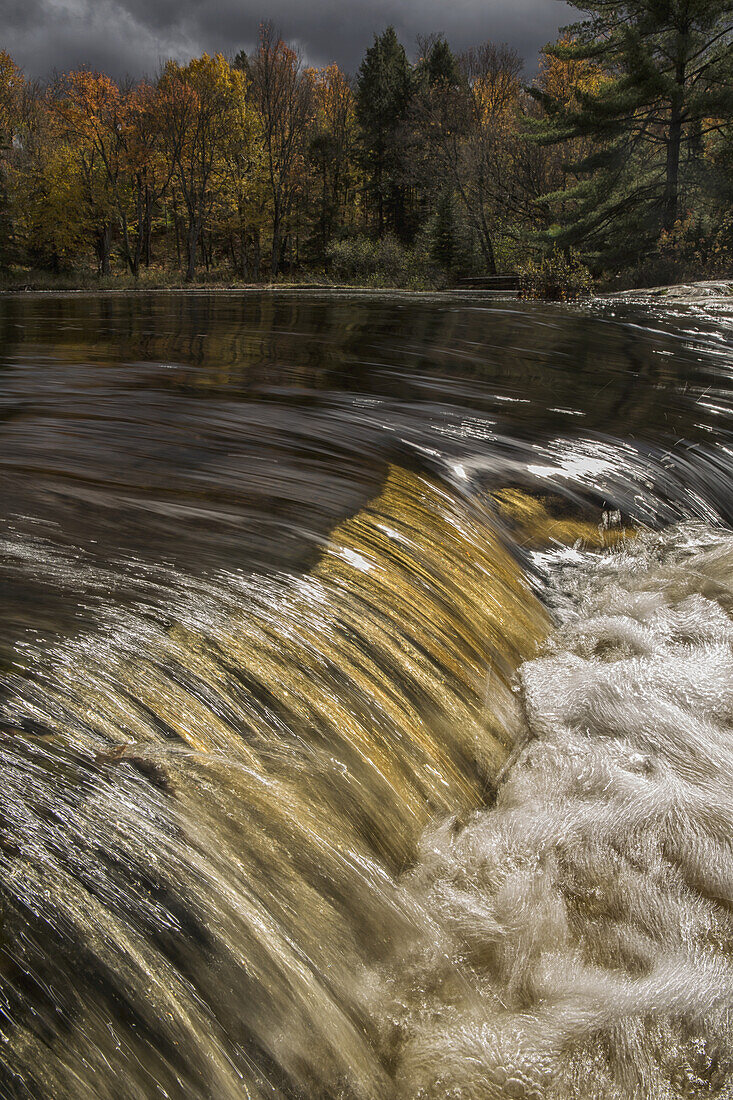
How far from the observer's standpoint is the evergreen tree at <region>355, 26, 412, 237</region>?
39875mm

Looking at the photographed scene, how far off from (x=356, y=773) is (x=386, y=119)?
156ft

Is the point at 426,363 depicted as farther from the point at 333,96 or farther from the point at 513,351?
the point at 333,96

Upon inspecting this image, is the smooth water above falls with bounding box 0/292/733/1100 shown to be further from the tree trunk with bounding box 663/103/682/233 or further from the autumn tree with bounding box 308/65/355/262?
the autumn tree with bounding box 308/65/355/262

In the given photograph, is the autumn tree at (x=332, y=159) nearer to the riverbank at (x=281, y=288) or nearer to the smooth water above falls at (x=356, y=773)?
the riverbank at (x=281, y=288)

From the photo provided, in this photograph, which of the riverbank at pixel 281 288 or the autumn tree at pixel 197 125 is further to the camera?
the autumn tree at pixel 197 125

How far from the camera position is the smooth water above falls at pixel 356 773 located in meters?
1.42

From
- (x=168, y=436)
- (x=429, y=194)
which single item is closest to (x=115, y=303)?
(x=168, y=436)

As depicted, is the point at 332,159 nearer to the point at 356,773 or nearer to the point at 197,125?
the point at 197,125

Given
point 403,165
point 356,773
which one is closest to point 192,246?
point 403,165

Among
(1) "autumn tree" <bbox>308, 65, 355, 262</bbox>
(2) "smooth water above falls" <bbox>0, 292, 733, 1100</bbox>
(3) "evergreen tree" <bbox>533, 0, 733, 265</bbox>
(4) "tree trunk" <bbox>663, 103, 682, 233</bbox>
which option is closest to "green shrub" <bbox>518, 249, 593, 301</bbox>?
(3) "evergreen tree" <bbox>533, 0, 733, 265</bbox>

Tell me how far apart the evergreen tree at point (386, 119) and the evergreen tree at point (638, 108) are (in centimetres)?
1798

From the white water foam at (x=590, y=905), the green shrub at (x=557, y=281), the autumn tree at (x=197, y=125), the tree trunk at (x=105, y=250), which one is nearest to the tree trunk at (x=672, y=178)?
the green shrub at (x=557, y=281)

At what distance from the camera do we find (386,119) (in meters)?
40.8

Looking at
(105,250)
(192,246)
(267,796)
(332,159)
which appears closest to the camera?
(267,796)
